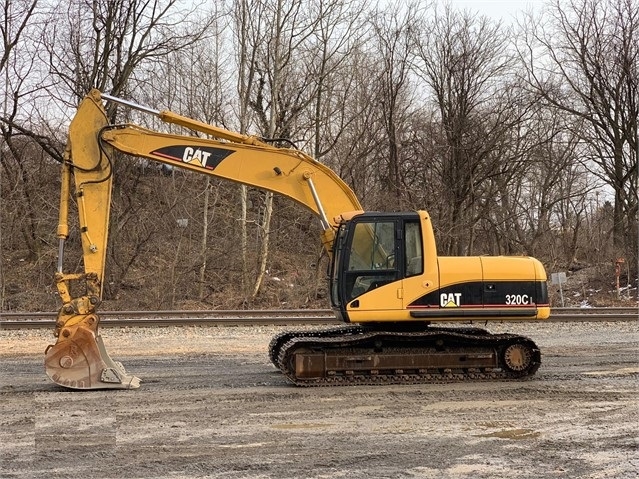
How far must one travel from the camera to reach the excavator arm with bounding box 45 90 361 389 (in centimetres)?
845

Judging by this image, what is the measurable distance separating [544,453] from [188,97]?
2257 centimetres

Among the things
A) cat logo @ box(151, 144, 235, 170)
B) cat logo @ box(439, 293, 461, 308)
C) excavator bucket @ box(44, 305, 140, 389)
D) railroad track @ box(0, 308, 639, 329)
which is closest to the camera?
excavator bucket @ box(44, 305, 140, 389)

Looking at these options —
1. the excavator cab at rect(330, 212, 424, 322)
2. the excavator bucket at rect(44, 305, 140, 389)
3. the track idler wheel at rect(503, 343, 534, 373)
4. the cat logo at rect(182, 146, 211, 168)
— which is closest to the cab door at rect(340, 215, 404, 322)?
the excavator cab at rect(330, 212, 424, 322)

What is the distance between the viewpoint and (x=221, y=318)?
15.1 m

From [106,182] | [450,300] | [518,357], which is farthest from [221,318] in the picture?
[518,357]

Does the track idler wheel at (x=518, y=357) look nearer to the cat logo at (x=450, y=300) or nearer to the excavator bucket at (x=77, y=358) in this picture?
the cat logo at (x=450, y=300)

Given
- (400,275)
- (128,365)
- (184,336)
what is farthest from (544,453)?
(184,336)

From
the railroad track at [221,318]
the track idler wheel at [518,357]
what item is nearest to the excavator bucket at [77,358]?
the track idler wheel at [518,357]

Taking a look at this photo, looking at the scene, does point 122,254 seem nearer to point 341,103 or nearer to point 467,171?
point 341,103

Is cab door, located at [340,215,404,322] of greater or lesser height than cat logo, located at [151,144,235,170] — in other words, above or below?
below

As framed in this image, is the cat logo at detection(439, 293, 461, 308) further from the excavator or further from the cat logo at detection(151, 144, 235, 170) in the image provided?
the cat logo at detection(151, 144, 235, 170)

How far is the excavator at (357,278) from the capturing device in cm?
887

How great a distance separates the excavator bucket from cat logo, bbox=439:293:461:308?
4.17m

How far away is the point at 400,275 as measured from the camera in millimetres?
8961
